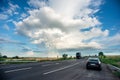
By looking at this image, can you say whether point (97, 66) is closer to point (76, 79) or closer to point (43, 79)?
point (76, 79)

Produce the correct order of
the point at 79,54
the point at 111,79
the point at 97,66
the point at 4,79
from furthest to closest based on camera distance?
the point at 79,54, the point at 97,66, the point at 111,79, the point at 4,79

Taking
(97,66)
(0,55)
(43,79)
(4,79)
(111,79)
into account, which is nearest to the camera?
(4,79)

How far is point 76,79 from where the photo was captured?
39.2 ft

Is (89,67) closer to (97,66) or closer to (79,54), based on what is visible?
(97,66)

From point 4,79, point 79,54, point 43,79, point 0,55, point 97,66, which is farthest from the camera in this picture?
point 79,54

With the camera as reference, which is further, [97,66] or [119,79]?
[97,66]

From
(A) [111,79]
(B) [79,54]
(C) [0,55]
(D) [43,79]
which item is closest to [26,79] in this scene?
(D) [43,79]

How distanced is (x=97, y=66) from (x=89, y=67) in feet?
4.28

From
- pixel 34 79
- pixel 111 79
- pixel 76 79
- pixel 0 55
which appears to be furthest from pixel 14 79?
pixel 0 55

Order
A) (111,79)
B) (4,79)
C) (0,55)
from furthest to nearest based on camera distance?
1. (0,55)
2. (111,79)
3. (4,79)

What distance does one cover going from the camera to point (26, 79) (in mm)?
10320

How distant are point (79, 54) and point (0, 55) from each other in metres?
50.8

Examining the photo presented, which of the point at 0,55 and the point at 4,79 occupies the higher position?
the point at 0,55

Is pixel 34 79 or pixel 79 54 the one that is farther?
pixel 79 54
